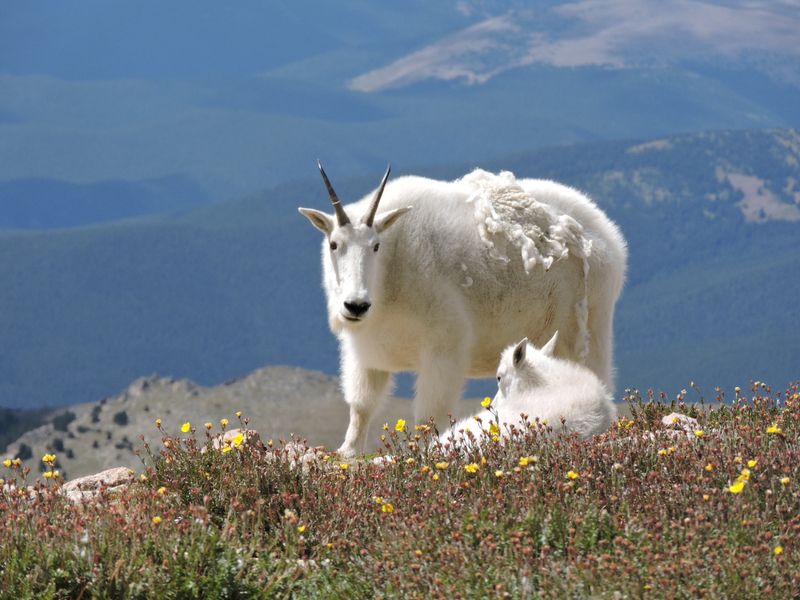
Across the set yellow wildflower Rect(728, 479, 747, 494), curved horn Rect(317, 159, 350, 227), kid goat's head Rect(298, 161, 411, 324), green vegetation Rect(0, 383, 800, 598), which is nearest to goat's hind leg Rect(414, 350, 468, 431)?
kid goat's head Rect(298, 161, 411, 324)

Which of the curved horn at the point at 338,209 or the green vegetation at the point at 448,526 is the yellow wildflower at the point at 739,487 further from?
the curved horn at the point at 338,209

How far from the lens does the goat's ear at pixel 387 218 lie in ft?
31.0

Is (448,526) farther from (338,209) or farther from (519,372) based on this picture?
(338,209)

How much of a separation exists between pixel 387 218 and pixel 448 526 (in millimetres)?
4122

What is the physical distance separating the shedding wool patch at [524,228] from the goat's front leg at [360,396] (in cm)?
131

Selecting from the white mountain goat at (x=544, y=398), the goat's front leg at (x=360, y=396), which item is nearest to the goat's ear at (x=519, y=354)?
the white mountain goat at (x=544, y=398)

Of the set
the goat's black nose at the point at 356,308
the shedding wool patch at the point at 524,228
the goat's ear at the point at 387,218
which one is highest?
the goat's ear at the point at 387,218

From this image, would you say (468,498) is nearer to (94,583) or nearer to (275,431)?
(94,583)

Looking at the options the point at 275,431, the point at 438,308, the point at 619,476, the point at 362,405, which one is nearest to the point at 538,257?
the point at 438,308

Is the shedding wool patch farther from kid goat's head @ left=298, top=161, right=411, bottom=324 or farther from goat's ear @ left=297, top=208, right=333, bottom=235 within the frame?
goat's ear @ left=297, top=208, right=333, bottom=235

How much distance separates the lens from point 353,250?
9.23 metres

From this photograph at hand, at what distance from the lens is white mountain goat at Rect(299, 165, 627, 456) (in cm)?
945

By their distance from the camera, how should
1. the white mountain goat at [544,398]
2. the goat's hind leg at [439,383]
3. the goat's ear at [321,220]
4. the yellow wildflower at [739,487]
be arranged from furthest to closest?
1. the goat's hind leg at [439,383]
2. the goat's ear at [321,220]
3. the white mountain goat at [544,398]
4. the yellow wildflower at [739,487]

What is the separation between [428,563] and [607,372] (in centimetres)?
611
